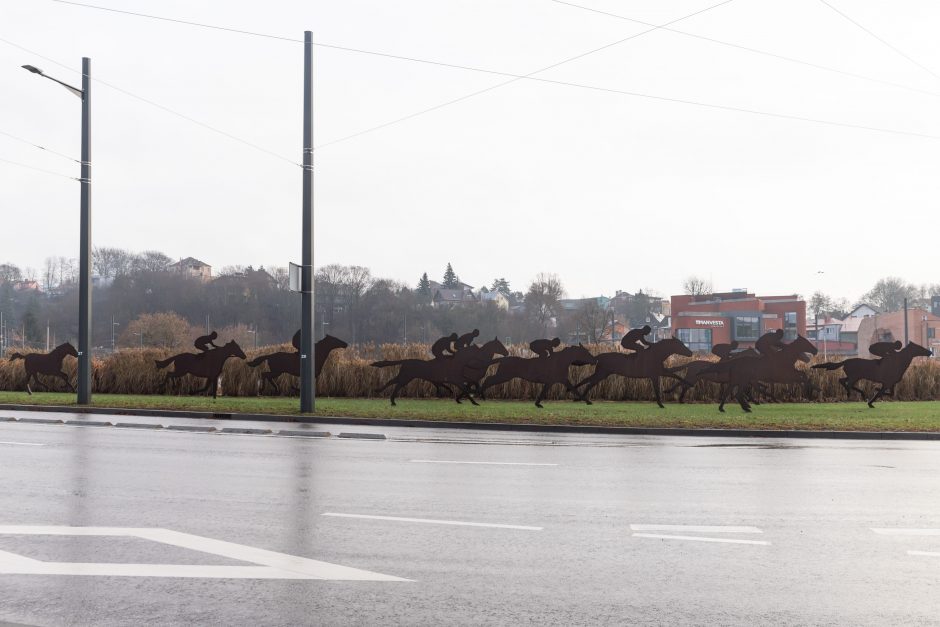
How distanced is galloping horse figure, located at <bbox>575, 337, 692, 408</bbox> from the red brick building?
73280 millimetres

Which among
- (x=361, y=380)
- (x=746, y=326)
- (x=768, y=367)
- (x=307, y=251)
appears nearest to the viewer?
(x=307, y=251)

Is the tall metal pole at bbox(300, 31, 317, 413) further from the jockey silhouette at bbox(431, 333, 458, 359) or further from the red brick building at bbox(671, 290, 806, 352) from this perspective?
the red brick building at bbox(671, 290, 806, 352)

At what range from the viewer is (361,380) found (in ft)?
90.1

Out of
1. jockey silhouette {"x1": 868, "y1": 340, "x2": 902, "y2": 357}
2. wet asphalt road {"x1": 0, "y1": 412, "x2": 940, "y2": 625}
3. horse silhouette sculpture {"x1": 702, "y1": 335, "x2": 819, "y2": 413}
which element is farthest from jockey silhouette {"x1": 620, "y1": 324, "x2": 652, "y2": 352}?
wet asphalt road {"x1": 0, "y1": 412, "x2": 940, "y2": 625}

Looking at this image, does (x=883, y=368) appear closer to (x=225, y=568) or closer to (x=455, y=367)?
(x=455, y=367)

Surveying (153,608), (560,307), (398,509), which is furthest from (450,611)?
(560,307)

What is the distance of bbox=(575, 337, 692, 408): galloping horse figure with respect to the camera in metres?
23.5

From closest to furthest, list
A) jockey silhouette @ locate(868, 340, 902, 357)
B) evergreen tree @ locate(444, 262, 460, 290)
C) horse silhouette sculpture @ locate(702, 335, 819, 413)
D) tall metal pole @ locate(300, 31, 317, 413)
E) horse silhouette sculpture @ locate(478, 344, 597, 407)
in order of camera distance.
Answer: tall metal pole @ locate(300, 31, 317, 413) → horse silhouette sculpture @ locate(702, 335, 819, 413) → jockey silhouette @ locate(868, 340, 902, 357) → horse silhouette sculpture @ locate(478, 344, 597, 407) → evergreen tree @ locate(444, 262, 460, 290)

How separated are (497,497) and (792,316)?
101854mm

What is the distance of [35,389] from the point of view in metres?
31.3

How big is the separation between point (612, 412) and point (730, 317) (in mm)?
81147

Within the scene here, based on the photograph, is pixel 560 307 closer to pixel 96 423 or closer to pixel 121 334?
pixel 121 334

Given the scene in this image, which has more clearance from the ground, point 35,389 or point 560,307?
point 560,307

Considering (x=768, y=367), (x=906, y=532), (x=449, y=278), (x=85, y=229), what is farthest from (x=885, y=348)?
(x=449, y=278)
